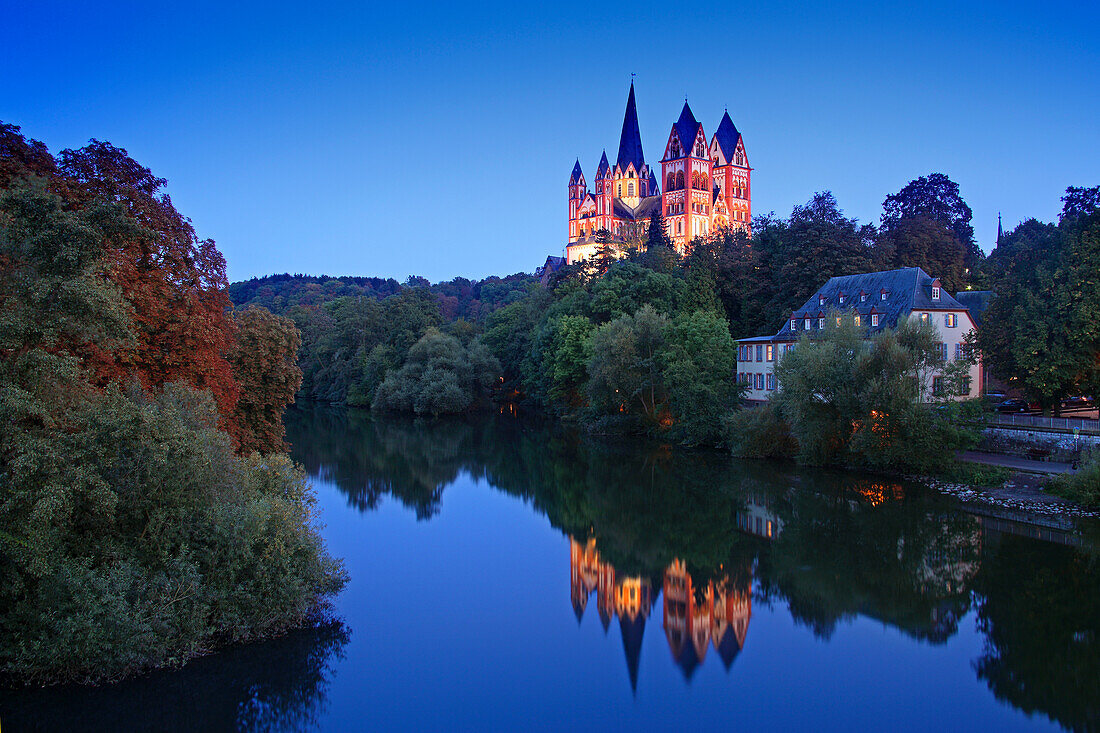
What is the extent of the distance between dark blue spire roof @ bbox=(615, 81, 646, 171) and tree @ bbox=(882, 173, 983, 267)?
56015mm

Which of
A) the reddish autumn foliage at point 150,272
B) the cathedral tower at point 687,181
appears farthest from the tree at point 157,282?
the cathedral tower at point 687,181

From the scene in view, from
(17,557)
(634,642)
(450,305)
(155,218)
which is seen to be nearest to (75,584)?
(17,557)

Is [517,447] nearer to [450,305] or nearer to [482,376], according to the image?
[482,376]

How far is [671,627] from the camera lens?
17109 millimetres

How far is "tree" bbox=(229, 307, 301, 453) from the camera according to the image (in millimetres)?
22875

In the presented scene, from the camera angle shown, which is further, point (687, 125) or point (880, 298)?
Result: point (687, 125)

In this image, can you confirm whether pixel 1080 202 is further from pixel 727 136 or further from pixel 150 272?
pixel 727 136

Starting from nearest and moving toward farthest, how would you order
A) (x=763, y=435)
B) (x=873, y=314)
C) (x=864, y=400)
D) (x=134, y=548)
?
(x=134, y=548)
(x=864, y=400)
(x=763, y=435)
(x=873, y=314)

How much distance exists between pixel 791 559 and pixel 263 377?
16.3 m

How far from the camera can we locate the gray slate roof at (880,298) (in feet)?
128

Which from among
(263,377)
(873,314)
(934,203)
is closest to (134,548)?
(263,377)

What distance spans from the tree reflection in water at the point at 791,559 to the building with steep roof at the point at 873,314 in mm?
8457

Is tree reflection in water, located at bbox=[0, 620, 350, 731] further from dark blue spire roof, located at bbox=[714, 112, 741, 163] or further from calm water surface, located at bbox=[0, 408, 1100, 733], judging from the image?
dark blue spire roof, located at bbox=[714, 112, 741, 163]


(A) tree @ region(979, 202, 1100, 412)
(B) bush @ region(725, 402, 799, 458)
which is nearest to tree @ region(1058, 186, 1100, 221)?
(A) tree @ region(979, 202, 1100, 412)
